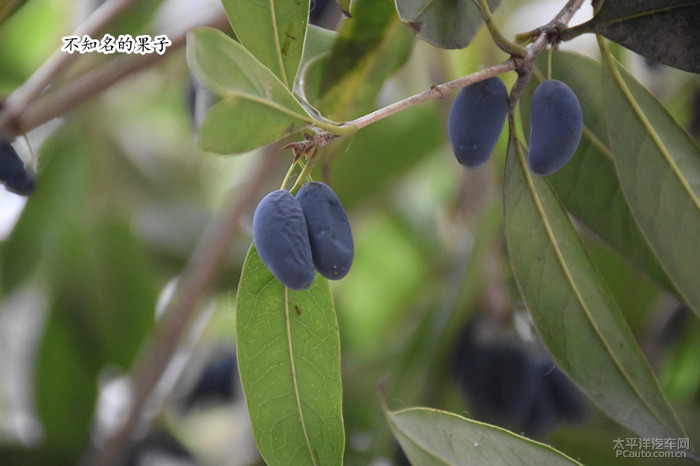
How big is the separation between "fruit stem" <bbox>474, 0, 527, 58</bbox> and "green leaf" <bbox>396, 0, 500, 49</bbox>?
0.01 metres

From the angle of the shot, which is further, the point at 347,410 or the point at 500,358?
the point at 347,410

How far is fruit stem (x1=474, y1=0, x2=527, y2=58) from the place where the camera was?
0.64m

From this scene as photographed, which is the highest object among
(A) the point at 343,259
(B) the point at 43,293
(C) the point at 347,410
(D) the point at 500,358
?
(A) the point at 343,259

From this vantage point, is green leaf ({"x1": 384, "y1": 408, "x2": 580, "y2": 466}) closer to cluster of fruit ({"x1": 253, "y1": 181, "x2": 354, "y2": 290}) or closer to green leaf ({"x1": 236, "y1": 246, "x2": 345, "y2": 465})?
green leaf ({"x1": 236, "y1": 246, "x2": 345, "y2": 465})

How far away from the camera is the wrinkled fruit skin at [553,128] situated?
0.65 m

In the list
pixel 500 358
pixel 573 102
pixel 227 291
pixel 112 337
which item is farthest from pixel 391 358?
pixel 573 102

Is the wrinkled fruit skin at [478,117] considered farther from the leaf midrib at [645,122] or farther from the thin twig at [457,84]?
the leaf midrib at [645,122]

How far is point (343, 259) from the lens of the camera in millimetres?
601

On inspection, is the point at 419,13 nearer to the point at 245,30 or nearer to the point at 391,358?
the point at 245,30

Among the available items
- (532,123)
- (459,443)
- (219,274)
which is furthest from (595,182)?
(219,274)

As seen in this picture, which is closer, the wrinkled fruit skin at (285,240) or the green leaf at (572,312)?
the wrinkled fruit skin at (285,240)

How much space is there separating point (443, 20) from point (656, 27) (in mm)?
204

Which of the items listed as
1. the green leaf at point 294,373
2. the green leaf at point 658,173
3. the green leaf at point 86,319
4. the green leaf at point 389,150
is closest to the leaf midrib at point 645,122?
the green leaf at point 658,173

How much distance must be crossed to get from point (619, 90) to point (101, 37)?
770 millimetres
